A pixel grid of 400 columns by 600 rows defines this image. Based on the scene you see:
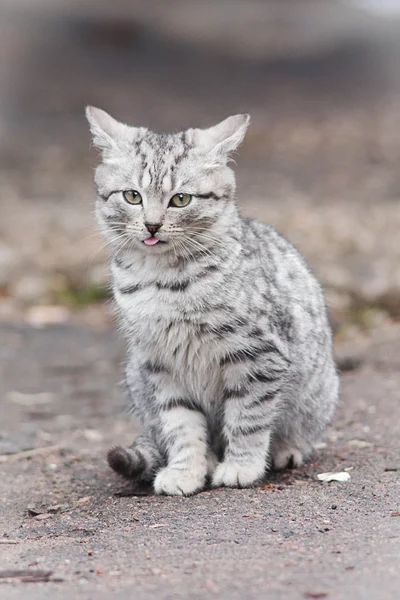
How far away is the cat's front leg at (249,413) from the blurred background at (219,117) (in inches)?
67.5

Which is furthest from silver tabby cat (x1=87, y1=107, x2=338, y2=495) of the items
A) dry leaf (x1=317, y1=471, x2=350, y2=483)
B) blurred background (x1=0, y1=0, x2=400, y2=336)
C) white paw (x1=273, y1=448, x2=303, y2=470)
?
blurred background (x1=0, y1=0, x2=400, y2=336)

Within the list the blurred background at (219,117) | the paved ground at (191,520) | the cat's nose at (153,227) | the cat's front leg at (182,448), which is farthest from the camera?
the blurred background at (219,117)

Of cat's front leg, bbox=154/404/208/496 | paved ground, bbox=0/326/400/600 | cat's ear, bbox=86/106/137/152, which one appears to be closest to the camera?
paved ground, bbox=0/326/400/600

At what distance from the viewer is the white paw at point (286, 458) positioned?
4664 millimetres

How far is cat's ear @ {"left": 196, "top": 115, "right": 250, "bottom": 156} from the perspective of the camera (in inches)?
169

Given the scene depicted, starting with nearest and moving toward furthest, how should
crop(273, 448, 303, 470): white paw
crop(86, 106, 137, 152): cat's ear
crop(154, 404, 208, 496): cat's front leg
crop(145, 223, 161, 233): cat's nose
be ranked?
crop(145, 223, 161, 233): cat's nose, crop(154, 404, 208, 496): cat's front leg, crop(86, 106, 137, 152): cat's ear, crop(273, 448, 303, 470): white paw

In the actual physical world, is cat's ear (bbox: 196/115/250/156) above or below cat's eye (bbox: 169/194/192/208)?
above

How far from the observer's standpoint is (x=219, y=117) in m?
14.0

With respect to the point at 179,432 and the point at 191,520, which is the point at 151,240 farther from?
A: the point at 191,520

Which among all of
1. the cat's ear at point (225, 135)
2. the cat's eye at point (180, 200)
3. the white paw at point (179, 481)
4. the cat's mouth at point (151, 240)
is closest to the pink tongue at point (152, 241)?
the cat's mouth at point (151, 240)

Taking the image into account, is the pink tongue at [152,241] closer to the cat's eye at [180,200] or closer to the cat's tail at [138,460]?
the cat's eye at [180,200]

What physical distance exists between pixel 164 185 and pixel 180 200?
0.10 m

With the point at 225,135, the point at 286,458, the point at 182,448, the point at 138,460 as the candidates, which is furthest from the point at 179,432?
the point at 225,135

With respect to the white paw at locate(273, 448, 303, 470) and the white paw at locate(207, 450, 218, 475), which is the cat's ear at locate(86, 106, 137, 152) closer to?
the white paw at locate(207, 450, 218, 475)
